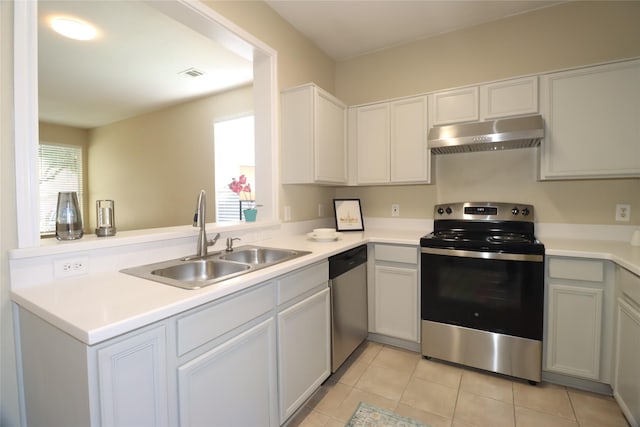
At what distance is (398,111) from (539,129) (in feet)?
3.42

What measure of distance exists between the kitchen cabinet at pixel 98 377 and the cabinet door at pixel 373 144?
7.14 feet

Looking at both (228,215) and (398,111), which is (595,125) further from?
(228,215)

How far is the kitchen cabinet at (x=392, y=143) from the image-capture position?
100.0 inches

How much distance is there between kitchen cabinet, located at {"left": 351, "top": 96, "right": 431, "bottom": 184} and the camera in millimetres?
2539

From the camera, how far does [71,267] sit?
1.27m

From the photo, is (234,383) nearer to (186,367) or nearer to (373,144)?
(186,367)

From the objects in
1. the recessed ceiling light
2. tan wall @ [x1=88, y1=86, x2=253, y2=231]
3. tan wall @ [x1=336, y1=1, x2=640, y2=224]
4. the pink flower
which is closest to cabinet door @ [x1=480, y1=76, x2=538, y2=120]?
tan wall @ [x1=336, y1=1, x2=640, y2=224]

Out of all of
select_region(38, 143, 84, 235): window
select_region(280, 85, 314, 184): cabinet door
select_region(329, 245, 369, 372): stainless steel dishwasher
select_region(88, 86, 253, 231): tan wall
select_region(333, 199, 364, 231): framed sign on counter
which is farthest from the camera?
select_region(38, 143, 84, 235): window

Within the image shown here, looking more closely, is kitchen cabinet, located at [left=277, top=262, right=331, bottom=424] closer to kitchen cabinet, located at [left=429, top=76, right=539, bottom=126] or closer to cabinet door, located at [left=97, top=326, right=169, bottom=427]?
cabinet door, located at [left=97, top=326, right=169, bottom=427]

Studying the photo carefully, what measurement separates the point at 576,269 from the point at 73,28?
13.8 ft

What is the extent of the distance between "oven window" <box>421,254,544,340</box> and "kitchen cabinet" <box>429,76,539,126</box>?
3.63ft

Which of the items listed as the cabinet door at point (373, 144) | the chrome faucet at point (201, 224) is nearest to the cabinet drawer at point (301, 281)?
the chrome faucet at point (201, 224)

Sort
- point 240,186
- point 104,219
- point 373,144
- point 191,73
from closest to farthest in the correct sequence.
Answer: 1. point 104,219
2. point 373,144
3. point 240,186
4. point 191,73

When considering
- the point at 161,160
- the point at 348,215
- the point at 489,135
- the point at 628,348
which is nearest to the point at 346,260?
the point at 348,215
